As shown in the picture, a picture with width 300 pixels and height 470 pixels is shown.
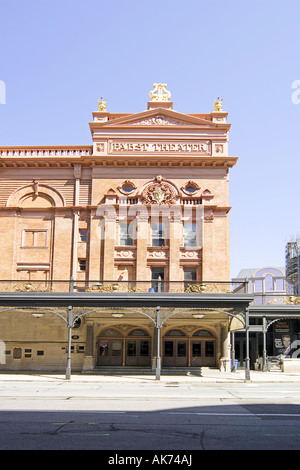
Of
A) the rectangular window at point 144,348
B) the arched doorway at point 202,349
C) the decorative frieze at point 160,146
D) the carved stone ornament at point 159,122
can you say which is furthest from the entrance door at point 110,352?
the carved stone ornament at point 159,122

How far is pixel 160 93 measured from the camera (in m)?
35.7

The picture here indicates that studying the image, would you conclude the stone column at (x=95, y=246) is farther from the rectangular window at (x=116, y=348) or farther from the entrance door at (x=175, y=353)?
the entrance door at (x=175, y=353)

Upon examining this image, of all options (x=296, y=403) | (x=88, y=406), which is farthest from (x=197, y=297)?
(x=88, y=406)

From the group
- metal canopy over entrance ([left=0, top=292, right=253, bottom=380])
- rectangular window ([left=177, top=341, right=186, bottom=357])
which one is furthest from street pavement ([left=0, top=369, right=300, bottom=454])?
rectangular window ([left=177, top=341, right=186, bottom=357])

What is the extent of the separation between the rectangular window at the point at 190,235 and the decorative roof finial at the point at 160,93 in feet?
29.7

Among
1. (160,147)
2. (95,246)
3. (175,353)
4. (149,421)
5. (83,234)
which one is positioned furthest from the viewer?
(160,147)

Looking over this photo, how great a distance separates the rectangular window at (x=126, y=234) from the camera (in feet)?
109

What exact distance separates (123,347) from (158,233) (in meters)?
7.45

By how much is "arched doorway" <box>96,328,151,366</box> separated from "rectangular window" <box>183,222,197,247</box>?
6.14 metres

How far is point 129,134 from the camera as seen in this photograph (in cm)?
3428

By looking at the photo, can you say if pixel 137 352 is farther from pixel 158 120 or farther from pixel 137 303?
pixel 158 120

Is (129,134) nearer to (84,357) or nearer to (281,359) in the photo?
(84,357)

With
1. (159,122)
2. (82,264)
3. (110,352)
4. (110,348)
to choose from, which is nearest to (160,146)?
(159,122)
